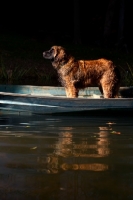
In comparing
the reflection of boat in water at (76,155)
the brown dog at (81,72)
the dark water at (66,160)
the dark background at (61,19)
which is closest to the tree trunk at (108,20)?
the dark background at (61,19)

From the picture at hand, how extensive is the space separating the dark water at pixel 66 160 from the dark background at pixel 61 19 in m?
20.9

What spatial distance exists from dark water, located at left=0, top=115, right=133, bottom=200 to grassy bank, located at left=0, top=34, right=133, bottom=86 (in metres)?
9.03

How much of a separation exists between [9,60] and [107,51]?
5295 mm

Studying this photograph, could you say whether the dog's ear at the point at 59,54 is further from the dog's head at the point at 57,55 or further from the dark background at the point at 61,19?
the dark background at the point at 61,19

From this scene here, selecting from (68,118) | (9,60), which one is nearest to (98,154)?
(68,118)

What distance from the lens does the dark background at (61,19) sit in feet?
103

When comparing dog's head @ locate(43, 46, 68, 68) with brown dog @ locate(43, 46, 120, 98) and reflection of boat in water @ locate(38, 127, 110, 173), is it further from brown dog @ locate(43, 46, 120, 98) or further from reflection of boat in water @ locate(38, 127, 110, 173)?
reflection of boat in water @ locate(38, 127, 110, 173)

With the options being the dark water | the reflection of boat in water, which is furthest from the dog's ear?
the reflection of boat in water

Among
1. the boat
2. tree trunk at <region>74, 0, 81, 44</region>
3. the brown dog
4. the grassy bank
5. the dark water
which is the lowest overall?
the dark water

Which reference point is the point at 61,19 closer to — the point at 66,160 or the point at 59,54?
the point at 59,54

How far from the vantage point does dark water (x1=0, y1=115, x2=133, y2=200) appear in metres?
6.03

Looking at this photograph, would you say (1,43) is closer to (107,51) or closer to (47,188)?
(107,51)

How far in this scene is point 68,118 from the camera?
11406 millimetres

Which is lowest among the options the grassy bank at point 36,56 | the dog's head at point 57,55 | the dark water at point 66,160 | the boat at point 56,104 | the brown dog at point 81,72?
the dark water at point 66,160
